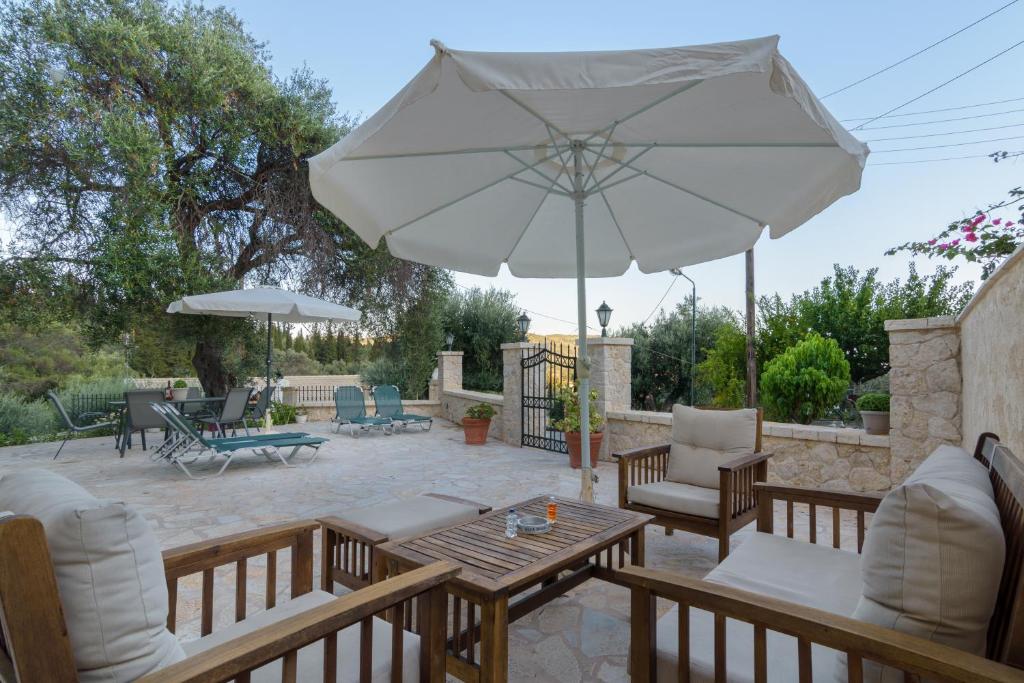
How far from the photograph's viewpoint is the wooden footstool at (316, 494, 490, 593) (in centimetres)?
233

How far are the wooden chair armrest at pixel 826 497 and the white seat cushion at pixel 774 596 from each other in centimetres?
19

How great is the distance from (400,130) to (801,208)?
2346 mm

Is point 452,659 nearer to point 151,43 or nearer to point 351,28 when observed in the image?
point 151,43

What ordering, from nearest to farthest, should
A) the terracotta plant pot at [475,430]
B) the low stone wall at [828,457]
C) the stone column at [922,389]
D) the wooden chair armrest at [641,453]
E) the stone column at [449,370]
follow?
the wooden chair armrest at [641,453] → the stone column at [922,389] → the low stone wall at [828,457] → the terracotta plant pot at [475,430] → the stone column at [449,370]

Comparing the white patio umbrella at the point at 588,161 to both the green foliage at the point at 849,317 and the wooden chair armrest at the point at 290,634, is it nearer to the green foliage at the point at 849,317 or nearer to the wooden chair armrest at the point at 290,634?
the wooden chair armrest at the point at 290,634

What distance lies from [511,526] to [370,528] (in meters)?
0.74

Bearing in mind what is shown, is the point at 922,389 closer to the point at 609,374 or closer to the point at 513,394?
the point at 609,374

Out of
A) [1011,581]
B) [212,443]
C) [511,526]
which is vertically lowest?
[212,443]

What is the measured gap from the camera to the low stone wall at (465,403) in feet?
27.7

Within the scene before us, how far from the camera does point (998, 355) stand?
248 cm

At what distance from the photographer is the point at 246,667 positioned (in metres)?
1.06

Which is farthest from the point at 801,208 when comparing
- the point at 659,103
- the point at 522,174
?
the point at 522,174

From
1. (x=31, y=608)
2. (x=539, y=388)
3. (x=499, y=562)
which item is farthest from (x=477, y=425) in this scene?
(x=31, y=608)

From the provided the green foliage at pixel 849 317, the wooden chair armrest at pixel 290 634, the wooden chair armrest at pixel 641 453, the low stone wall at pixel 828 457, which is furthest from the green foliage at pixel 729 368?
the wooden chair armrest at pixel 290 634
